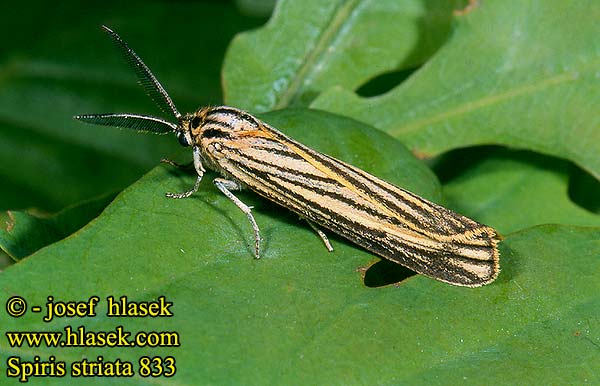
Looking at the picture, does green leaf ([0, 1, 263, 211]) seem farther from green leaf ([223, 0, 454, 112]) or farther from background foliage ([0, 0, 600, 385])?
green leaf ([223, 0, 454, 112])

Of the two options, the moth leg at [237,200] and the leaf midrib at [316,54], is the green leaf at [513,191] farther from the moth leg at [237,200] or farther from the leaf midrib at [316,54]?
the moth leg at [237,200]

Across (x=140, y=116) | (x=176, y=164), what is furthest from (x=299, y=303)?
(x=140, y=116)

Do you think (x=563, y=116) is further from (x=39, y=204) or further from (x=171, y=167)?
(x=39, y=204)

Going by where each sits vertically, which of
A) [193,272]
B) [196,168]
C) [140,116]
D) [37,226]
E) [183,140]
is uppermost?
[140,116]

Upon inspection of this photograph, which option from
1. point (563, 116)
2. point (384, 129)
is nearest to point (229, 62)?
point (384, 129)

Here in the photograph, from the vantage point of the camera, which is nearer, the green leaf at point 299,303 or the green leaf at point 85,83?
the green leaf at point 299,303

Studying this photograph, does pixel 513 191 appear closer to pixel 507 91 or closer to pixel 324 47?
pixel 507 91

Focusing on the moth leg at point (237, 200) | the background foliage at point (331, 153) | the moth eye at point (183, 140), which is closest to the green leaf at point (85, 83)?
the background foliage at point (331, 153)
